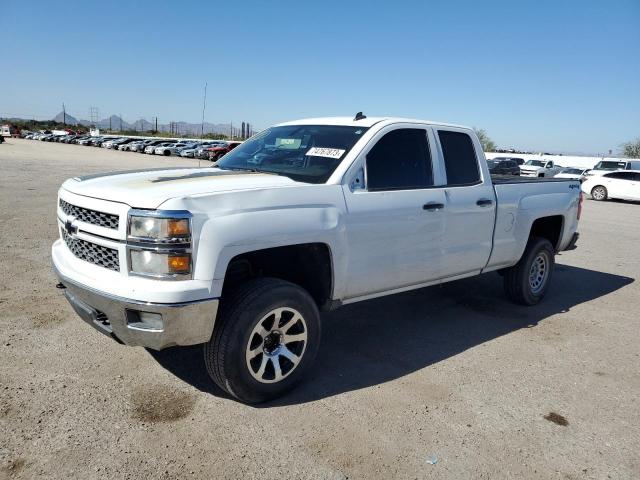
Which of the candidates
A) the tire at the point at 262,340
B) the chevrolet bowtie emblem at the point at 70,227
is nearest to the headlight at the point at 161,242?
the tire at the point at 262,340

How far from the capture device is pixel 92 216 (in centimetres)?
322

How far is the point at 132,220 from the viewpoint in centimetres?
291

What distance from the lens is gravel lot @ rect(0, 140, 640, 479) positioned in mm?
2797

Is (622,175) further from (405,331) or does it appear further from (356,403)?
(356,403)

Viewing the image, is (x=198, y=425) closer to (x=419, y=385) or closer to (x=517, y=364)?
(x=419, y=385)

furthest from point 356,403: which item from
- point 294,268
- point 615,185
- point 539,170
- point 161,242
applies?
point 539,170

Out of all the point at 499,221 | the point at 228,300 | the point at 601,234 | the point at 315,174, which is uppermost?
the point at 315,174

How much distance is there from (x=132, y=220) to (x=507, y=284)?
4.36 meters

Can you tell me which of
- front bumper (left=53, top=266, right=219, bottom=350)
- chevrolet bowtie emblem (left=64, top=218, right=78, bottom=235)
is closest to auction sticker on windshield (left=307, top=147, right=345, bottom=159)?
front bumper (left=53, top=266, right=219, bottom=350)

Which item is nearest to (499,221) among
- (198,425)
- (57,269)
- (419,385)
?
(419,385)

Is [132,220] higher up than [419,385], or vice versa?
[132,220]

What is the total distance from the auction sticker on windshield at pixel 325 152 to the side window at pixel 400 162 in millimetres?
236

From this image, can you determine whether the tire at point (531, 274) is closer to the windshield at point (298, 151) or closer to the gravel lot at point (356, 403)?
the gravel lot at point (356, 403)

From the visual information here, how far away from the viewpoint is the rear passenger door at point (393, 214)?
12.1ft
